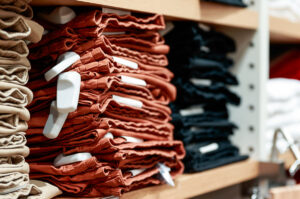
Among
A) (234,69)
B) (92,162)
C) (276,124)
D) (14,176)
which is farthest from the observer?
(276,124)

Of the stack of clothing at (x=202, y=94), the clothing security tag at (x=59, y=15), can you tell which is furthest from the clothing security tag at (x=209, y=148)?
the clothing security tag at (x=59, y=15)

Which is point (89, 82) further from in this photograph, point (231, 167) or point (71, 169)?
point (231, 167)

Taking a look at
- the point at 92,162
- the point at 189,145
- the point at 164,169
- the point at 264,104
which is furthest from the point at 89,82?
the point at 264,104

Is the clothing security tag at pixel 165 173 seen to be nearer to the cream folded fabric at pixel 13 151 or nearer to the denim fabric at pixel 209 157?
the denim fabric at pixel 209 157

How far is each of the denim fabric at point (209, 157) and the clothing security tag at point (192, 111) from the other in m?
0.08

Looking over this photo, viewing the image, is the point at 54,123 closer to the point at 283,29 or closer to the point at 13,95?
the point at 13,95

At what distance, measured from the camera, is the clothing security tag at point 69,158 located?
80cm

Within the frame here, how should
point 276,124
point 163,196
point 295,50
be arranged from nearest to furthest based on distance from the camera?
point 163,196, point 276,124, point 295,50

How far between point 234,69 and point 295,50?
1.58 feet

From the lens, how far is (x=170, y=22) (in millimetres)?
1088

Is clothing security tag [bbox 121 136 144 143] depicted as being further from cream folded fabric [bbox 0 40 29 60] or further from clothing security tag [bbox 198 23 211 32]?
clothing security tag [bbox 198 23 211 32]

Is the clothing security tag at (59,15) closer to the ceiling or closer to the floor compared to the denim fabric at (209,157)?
closer to the ceiling

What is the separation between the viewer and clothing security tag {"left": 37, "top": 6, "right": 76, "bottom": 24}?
32.5 inches

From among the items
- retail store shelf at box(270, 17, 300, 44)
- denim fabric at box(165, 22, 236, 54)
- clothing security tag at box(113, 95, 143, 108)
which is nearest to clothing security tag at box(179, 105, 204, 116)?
denim fabric at box(165, 22, 236, 54)
